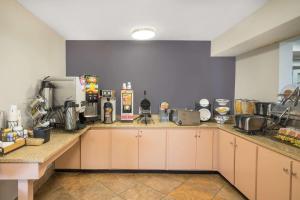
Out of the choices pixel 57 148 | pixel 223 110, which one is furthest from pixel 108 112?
pixel 223 110

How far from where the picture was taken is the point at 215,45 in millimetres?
2982

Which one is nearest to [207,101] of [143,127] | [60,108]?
[143,127]

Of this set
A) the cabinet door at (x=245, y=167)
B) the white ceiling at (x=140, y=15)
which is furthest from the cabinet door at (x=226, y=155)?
the white ceiling at (x=140, y=15)

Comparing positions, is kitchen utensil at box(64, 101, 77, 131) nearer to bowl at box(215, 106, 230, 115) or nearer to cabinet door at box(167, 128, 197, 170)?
cabinet door at box(167, 128, 197, 170)

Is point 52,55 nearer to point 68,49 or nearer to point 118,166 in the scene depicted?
point 68,49

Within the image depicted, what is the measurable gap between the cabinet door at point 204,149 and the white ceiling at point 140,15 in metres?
1.63

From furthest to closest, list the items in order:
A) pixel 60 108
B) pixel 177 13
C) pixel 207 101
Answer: pixel 207 101, pixel 60 108, pixel 177 13

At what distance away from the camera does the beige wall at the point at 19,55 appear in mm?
1709

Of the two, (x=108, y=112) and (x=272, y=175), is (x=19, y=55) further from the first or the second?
(x=272, y=175)

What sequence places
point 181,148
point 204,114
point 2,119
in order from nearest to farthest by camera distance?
point 2,119 < point 181,148 < point 204,114

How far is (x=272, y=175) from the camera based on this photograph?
1.63 m

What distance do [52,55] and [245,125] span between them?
304cm

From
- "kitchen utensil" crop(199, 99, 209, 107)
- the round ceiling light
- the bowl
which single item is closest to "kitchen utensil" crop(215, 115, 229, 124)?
the bowl

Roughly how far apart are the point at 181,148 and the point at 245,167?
92 centimetres
